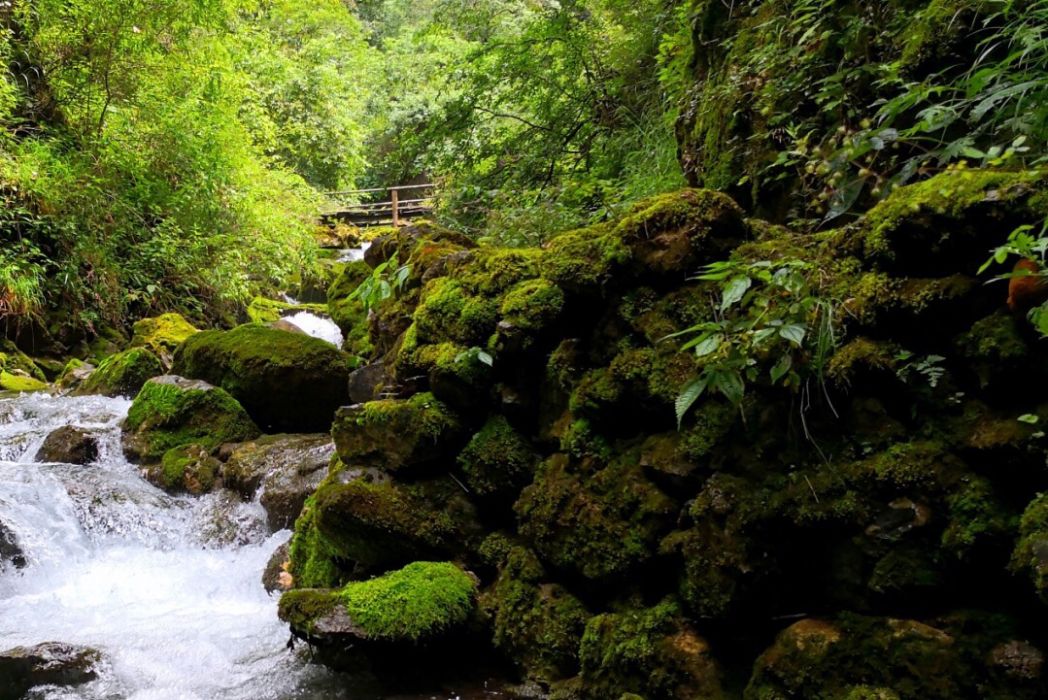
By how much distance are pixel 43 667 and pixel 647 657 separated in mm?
2817

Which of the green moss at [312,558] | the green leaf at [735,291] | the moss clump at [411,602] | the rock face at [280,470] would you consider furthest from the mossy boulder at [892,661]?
the rock face at [280,470]

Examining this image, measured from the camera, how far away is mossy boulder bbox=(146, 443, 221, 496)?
20.5 ft

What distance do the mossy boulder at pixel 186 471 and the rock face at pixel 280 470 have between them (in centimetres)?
17

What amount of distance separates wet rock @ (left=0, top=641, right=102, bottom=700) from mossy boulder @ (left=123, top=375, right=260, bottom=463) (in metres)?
3.41

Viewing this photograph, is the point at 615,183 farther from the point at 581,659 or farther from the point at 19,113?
the point at 19,113

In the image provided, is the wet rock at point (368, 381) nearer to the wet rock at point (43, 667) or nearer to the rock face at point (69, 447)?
the wet rock at point (43, 667)

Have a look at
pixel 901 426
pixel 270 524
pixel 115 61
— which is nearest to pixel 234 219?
pixel 115 61

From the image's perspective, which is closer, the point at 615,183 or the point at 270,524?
the point at 270,524

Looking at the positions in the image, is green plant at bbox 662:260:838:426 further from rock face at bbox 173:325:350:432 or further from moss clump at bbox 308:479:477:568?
rock face at bbox 173:325:350:432

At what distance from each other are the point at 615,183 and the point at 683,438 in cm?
391

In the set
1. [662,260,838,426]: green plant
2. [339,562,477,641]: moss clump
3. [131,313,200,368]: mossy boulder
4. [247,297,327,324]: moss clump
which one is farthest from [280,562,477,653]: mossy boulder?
[247,297,327,324]: moss clump

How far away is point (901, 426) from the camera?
225 centimetres

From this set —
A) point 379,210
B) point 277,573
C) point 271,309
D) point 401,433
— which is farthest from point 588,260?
point 379,210

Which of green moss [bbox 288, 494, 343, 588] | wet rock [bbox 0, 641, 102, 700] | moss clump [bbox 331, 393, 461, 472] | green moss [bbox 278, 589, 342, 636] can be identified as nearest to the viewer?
green moss [bbox 278, 589, 342, 636]
